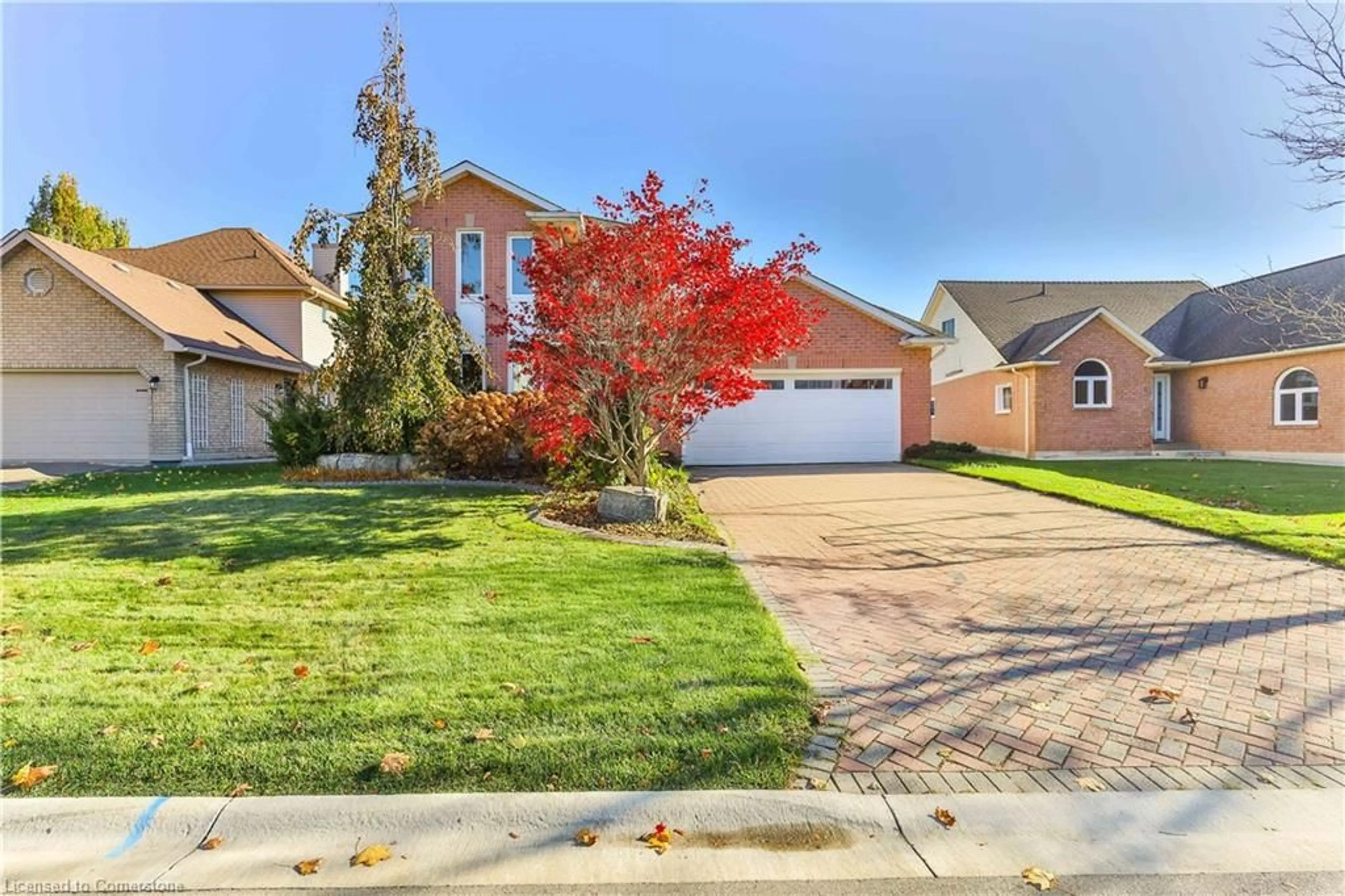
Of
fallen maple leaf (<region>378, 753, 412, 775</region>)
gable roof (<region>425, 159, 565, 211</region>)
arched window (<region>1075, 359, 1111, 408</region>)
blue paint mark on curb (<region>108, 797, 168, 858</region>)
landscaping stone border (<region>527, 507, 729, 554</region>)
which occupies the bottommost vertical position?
blue paint mark on curb (<region>108, 797, 168, 858</region>)

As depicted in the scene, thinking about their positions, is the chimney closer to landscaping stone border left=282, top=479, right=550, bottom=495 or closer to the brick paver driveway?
landscaping stone border left=282, top=479, right=550, bottom=495

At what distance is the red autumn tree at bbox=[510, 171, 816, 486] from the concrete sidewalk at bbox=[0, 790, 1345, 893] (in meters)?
5.53

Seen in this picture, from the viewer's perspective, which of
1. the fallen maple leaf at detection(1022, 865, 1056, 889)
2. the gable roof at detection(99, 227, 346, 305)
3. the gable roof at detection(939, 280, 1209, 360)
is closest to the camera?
the fallen maple leaf at detection(1022, 865, 1056, 889)

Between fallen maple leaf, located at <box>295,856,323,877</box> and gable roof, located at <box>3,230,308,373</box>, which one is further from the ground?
gable roof, located at <box>3,230,308,373</box>

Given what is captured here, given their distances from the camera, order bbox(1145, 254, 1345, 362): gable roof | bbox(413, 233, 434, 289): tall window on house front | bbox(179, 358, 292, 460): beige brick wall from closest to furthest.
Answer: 1. bbox(413, 233, 434, 289): tall window on house front
2. bbox(179, 358, 292, 460): beige brick wall
3. bbox(1145, 254, 1345, 362): gable roof

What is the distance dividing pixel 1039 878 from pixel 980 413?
2334 centimetres

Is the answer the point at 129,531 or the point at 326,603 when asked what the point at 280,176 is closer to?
the point at 129,531

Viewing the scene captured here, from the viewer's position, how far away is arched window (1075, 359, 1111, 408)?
19.6 metres

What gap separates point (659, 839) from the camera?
257 cm

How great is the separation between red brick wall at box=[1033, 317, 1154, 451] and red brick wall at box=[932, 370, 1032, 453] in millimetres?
665

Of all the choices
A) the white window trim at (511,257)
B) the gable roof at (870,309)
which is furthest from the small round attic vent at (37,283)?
the gable roof at (870,309)

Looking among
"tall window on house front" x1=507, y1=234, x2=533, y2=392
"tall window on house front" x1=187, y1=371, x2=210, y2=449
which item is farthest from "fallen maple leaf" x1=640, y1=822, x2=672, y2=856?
"tall window on house front" x1=187, y1=371, x2=210, y2=449

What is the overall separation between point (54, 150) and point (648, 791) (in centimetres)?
2304

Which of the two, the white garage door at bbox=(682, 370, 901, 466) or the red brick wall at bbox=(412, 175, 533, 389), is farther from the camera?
the white garage door at bbox=(682, 370, 901, 466)
